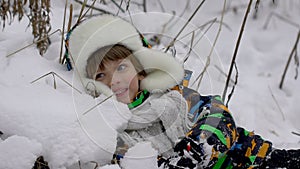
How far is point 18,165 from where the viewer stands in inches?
45.6

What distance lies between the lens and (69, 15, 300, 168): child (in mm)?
1458

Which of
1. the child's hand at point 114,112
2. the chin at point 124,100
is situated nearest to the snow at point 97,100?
the child's hand at point 114,112

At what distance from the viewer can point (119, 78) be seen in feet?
4.92

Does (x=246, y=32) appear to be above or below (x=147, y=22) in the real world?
above

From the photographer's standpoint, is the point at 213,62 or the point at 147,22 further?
the point at 147,22

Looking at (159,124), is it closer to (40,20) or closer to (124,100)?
(124,100)

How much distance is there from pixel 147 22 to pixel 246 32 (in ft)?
2.37

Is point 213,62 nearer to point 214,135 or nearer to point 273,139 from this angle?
point 273,139

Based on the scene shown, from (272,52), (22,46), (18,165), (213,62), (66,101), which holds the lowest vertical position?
(18,165)

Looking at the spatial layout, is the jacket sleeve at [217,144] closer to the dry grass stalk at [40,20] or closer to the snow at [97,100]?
the snow at [97,100]

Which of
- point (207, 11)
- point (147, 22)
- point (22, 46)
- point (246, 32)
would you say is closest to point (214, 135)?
point (22, 46)

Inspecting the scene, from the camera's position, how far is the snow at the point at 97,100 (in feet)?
3.98

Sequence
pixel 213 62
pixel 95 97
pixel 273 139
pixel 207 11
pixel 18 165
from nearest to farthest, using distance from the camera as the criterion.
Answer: pixel 18 165, pixel 95 97, pixel 273 139, pixel 213 62, pixel 207 11

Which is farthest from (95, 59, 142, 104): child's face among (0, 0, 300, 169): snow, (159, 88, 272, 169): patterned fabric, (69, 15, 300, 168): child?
(159, 88, 272, 169): patterned fabric
